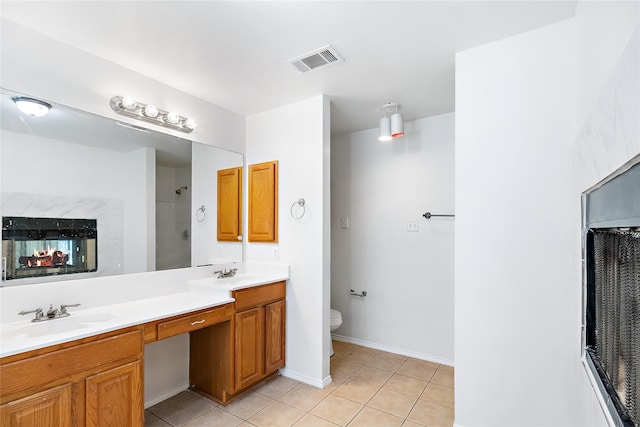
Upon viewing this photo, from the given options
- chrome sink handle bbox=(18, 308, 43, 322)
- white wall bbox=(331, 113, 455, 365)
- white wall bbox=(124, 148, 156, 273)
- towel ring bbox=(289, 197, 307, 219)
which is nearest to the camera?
chrome sink handle bbox=(18, 308, 43, 322)

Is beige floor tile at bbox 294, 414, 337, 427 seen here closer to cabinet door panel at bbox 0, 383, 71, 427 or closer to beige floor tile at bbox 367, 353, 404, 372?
beige floor tile at bbox 367, 353, 404, 372

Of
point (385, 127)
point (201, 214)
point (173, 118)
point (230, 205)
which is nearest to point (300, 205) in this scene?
point (230, 205)

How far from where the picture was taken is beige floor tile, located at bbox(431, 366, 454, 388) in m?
2.57

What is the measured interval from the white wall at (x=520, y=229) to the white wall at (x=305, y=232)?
41.7 inches

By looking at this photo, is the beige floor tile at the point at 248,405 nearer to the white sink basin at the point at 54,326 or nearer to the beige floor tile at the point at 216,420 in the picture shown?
the beige floor tile at the point at 216,420

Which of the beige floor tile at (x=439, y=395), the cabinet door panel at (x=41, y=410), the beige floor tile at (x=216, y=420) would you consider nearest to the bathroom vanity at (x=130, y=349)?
the cabinet door panel at (x=41, y=410)

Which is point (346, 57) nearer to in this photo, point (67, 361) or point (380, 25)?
point (380, 25)

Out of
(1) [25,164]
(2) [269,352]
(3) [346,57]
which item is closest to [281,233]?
(2) [269,352]

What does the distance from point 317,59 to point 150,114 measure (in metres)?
1.23

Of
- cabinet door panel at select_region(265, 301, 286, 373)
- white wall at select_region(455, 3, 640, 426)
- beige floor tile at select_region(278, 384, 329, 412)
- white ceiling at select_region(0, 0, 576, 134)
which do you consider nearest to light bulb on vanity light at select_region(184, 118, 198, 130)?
white ceiling at select_region(0, 0, 576, 134)

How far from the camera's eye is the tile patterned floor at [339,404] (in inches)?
81.5

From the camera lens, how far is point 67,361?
142cm

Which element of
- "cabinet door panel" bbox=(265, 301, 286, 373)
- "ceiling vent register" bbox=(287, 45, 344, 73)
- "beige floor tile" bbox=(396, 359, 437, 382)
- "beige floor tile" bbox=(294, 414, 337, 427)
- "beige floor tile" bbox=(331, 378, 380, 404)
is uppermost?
"ceiling vent register" bbox=(287, 45, 344, 73)

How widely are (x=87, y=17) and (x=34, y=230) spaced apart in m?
1.19
